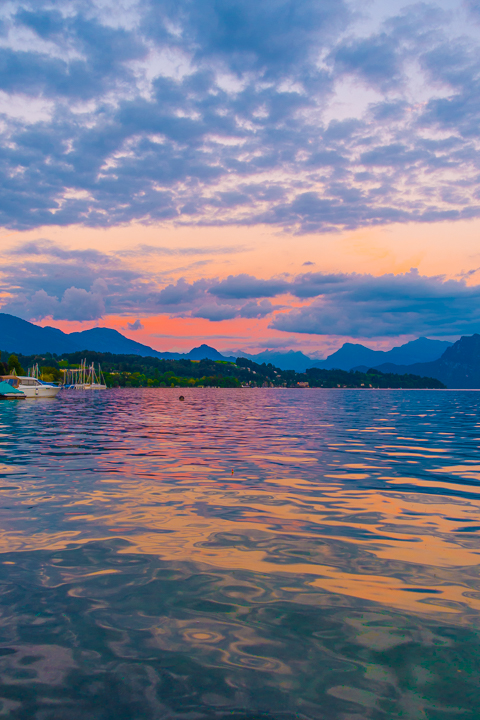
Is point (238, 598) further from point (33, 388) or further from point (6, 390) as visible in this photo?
point (33, 388)

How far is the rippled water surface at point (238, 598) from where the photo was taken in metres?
5.88

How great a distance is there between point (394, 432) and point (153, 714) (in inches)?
1509

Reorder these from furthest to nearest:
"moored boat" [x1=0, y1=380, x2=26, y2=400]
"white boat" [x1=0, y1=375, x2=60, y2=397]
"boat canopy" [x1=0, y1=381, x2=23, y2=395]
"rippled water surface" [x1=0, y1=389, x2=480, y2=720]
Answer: "white boat" [x1=0, y1=375, x2=60, y2=397] → "moored boat" [x1=0, y1=380, x2=26, y2=400] → "boat canopy" [x1=0, y1=381, x2=23, y2=395] → "rippled water surface" [x1=0, y1=389, x2=480, y2=720]

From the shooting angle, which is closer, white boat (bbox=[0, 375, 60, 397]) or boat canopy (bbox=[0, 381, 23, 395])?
boat canopy (bbox=[0, 381, 23, 395])

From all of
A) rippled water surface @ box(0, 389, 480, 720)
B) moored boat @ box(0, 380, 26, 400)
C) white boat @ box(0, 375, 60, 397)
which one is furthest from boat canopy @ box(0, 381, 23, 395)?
rippled water surface @ box(0, 389, 480, 720)

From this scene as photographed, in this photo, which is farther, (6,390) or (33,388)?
(33,388)

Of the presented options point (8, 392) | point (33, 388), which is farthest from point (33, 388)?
point (8, 392)

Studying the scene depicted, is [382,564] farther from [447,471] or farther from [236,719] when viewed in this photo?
[447,471]

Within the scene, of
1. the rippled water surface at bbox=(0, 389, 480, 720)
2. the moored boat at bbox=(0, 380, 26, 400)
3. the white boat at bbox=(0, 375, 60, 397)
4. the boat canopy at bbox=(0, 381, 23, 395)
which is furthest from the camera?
the white boat at bbox=(0, 375, 60, 397)

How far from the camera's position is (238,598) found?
858 centimetres

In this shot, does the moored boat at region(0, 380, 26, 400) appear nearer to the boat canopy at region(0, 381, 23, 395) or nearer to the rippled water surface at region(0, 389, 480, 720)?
the boat canopy at region(0, 381, 23, 395)

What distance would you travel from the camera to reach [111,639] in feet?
23.3

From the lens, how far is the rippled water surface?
588cm

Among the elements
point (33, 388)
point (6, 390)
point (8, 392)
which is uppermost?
point (33, 388)
